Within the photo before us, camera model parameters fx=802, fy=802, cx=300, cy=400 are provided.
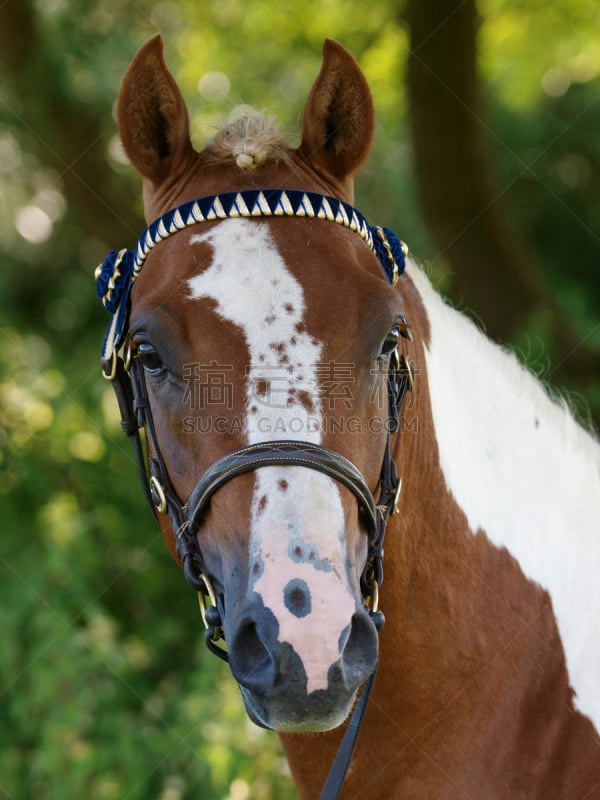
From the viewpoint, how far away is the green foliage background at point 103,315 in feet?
17.2

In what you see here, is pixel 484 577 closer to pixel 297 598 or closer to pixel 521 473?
pixel 521 473

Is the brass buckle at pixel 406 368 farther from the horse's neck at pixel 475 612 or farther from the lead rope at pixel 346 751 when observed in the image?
the lead rope at pixel 346 751

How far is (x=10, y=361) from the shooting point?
19.9 ft

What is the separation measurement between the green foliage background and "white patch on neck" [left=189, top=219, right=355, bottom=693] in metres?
3.07

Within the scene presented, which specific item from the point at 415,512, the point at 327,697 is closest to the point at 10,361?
the point at 415,512

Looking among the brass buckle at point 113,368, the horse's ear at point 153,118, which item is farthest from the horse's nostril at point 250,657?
the horse's ear at point 153,118

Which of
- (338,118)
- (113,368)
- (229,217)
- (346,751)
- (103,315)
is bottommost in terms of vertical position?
(103,315)

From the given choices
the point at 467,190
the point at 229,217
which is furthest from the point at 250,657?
the point at 467,190

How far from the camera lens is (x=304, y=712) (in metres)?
1.73

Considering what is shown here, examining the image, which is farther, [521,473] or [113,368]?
[521,473]

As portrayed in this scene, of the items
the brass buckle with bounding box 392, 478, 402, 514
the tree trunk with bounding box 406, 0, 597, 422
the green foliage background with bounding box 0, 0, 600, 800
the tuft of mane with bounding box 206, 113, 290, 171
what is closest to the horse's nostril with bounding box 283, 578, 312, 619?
the brass buckle with bounding box 392, 478, 402, 514

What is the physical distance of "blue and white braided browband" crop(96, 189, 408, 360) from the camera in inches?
86.3

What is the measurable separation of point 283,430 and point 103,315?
4774 millimetres

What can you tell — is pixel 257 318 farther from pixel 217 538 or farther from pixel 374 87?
pixel 374 87
